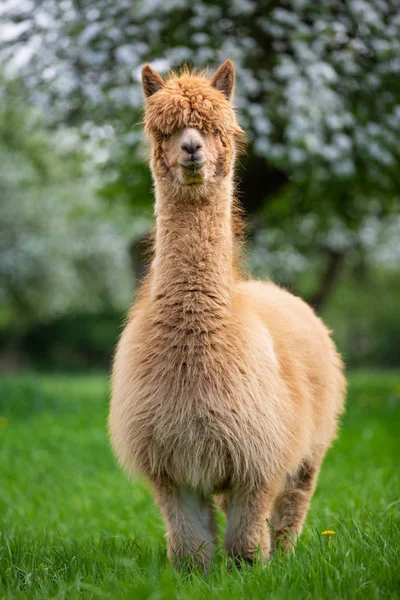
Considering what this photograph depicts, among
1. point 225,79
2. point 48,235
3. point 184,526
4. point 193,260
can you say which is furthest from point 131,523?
A: point 48,235

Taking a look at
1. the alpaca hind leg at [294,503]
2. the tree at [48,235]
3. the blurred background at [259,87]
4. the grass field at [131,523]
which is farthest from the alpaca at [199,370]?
the tree at [48,235]

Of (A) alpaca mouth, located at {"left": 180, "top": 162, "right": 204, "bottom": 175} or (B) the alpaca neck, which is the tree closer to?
(B) the alpaca neck

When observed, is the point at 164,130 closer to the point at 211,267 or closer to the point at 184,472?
the point at 211,267

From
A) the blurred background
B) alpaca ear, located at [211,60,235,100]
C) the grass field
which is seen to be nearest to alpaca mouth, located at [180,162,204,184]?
alpaca ear, located at [211,60,235,100]

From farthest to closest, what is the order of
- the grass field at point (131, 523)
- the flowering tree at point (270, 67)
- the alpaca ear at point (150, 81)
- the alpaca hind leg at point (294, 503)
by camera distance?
1. the flowering tree at point (270, 67)
2. the alpaca hind leg at point (294, 503)
3. the alpaca ear at point (150, 81)
4. the grass field at point (131, 523)

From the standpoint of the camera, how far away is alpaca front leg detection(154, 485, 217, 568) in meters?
3.24

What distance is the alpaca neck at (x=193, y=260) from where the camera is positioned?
325 centimetres

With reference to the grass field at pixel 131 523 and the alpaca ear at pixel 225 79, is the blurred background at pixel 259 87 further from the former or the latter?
the alpaca ear at pixel 225 79

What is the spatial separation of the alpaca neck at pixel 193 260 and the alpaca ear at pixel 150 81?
0.53 m

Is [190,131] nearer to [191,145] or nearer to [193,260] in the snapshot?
[191,145]

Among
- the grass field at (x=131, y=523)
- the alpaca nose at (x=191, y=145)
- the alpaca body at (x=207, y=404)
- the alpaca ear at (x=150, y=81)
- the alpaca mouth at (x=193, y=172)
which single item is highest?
the alpaca ear at (x=150, y=81)

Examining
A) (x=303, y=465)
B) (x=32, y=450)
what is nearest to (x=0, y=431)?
(x=32, y=450)

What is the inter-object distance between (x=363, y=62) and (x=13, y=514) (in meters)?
5.66

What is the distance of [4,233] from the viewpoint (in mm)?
17438
